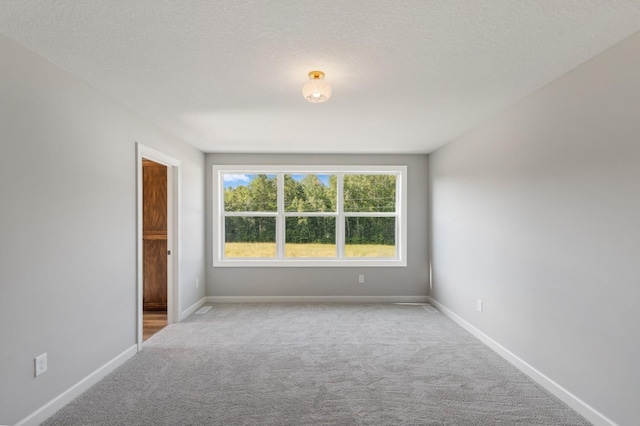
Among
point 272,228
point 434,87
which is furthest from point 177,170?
point 434,87

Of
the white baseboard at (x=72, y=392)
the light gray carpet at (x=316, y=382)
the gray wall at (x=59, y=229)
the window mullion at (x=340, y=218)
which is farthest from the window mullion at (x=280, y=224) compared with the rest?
the white baseboard at (x=72, y=392)

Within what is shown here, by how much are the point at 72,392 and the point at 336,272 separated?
349 centimetres

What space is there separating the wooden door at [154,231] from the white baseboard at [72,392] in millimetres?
1789

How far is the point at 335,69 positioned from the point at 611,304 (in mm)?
2295

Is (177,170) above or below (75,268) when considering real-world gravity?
above

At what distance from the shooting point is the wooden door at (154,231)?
4770 mm

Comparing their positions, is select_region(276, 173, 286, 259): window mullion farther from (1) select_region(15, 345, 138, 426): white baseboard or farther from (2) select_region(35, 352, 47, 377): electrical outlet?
(2) select_region(35, 352, 47, 377): electrical outlet

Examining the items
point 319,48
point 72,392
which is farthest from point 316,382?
point 319,48

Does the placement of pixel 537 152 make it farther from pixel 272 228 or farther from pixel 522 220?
pixel 272 228

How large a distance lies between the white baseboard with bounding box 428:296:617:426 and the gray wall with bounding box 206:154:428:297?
141 centimetres

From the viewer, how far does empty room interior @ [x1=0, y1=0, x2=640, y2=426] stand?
6.02ft

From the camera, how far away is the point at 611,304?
200 cm

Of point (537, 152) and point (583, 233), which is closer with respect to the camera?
point (583, 233)

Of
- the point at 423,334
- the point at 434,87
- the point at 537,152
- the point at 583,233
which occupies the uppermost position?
the point at 434,87
